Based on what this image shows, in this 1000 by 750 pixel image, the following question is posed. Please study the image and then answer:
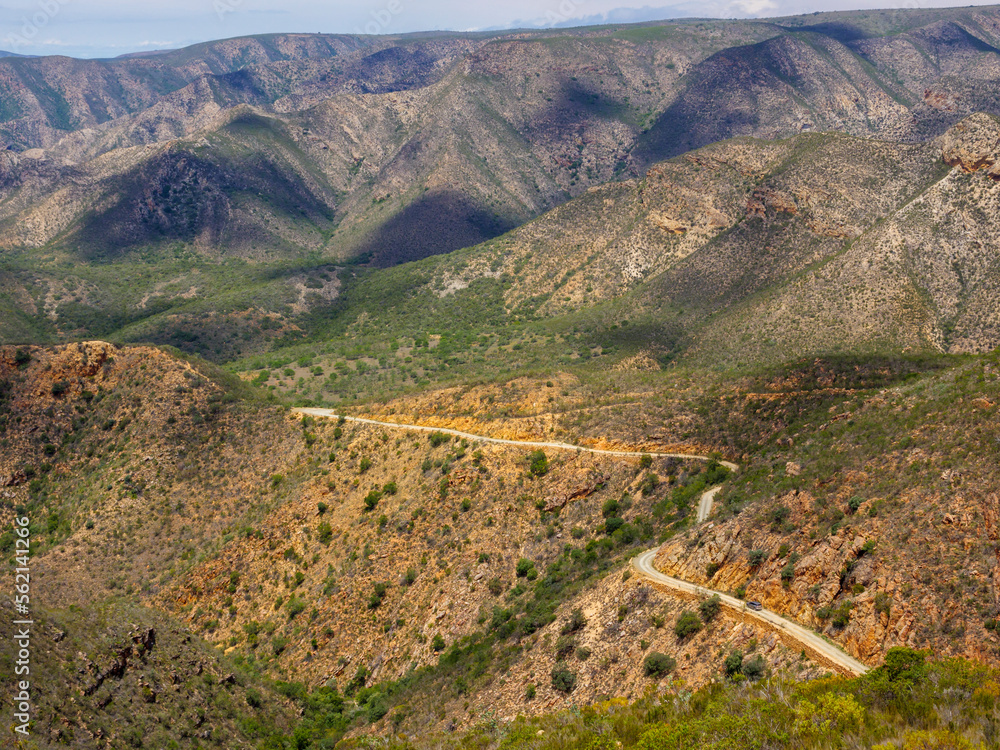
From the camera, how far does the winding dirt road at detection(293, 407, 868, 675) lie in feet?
96.5

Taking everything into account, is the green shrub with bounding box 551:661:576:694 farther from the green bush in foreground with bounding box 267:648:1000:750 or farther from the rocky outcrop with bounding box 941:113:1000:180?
the rocky outcrop with bounding box 941:113:1000:180

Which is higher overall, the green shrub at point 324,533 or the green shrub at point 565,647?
the green shrub at point 324,533

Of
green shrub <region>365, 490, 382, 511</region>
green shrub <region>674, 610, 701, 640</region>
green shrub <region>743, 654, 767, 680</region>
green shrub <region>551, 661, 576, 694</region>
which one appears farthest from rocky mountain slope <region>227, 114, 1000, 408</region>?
green shrub <region>743, 654, 767, 680</region>

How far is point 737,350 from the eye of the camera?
279ft

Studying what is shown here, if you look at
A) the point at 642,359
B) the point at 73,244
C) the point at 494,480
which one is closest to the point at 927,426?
the point at 494,480

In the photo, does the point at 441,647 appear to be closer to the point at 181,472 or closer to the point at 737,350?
the point at 181,472

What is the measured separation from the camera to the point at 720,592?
119ft

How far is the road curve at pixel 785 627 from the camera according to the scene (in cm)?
2902

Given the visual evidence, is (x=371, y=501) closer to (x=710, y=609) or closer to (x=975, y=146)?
(x=710, y=609)

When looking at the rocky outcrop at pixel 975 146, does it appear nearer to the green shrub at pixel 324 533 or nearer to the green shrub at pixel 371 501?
the green shrub at pixel 371 501

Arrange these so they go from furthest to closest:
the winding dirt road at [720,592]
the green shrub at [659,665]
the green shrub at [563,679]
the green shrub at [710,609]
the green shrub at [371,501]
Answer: the green shrub at [371,501], the green shrub at [563,679], the green shrub at [710,609], the green shrub at [659,665], the winding dirt road at [720,592]

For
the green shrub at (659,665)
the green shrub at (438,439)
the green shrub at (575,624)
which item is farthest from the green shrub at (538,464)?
the green shrub at (659,665)

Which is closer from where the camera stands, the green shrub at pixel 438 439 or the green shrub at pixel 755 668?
the green shrub at pixel 755 668

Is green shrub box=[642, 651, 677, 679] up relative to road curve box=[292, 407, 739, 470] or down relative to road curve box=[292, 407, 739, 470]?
down
